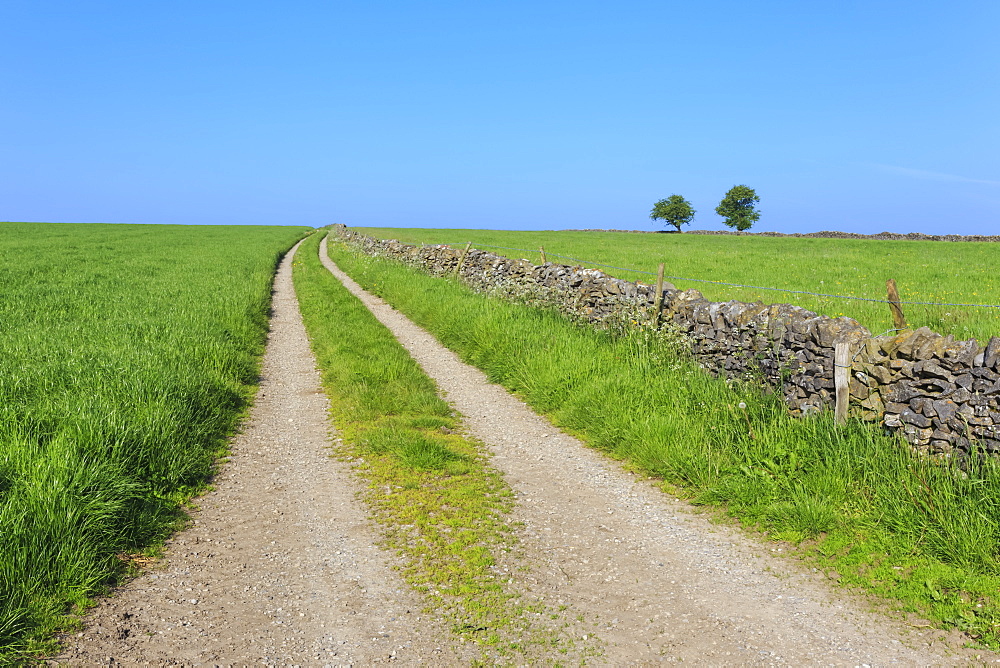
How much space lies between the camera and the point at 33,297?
17.9 m

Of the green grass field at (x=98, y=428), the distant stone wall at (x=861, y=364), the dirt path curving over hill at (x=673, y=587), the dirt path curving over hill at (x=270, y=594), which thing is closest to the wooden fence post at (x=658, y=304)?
the distant stone wall at (x=861, y=364)

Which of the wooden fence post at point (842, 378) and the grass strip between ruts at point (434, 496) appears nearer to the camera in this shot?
the grass strip between ruts at point (434, 496)

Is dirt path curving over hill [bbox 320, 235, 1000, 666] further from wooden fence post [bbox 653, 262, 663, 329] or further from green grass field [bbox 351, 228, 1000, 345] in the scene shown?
green grass field [bbox 351, 228, 1000, 345]

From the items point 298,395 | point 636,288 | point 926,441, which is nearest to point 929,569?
point 926,441

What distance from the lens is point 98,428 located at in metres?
6.79

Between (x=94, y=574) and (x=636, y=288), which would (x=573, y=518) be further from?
(x=636, y=288)

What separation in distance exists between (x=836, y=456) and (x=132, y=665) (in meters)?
6.53

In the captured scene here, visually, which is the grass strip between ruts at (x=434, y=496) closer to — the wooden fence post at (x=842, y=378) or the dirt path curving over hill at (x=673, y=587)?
the dirt path curving over hill at (x=673, y=587)

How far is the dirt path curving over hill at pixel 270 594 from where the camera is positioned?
4.24 metres

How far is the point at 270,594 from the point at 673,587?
10.5 feet

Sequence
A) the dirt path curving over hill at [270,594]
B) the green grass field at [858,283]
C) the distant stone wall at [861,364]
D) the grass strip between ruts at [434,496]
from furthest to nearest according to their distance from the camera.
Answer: the green grass field at [858,283], the distant stone wall at [861,364], the grass strip between ruts at [434,496], the dirt path curving over hill at [270,594]

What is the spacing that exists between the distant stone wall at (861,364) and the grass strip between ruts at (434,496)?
4247mm

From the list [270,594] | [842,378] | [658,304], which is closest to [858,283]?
[658,304]

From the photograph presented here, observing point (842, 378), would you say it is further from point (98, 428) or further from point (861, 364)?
point (98, 428)
